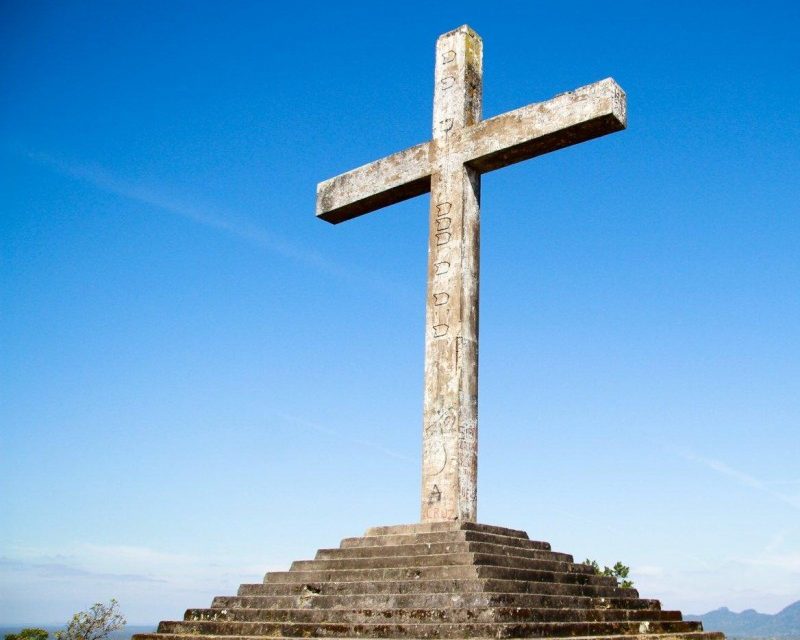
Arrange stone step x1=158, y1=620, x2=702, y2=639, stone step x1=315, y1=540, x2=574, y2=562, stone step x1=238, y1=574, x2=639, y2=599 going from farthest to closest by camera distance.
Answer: stone step x1=315, y1=540, x2=574, y2=562, stone step x1=238, y1=574, x2=639, y2=599, stone step x1=158, y1=620, x2=702, y2=639

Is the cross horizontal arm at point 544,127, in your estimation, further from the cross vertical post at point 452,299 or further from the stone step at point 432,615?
the stone step at point 432,615

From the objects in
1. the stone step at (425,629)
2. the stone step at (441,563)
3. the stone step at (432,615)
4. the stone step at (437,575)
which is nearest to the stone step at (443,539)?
the stone step at (441,563)

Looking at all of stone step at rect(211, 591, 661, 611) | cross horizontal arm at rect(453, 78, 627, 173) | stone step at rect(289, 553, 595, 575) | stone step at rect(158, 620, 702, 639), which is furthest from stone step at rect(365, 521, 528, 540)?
cross horizontal arm at rect(453, 78, 627, 173)

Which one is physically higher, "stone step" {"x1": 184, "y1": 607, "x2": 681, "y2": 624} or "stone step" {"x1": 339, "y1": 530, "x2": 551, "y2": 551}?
"stone step" {"x1": 339, "y1": 530, "x2": 551, "y2": 551}

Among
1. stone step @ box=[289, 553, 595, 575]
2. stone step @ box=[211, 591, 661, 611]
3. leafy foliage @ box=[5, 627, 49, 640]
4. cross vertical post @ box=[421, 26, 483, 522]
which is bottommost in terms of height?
leafy foliage @ box=[5, 627, 49, 640]

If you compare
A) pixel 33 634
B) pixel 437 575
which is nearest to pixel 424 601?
pixel 437 575

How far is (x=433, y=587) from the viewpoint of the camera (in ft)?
26.7

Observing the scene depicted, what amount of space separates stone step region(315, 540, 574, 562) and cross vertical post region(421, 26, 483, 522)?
0.67 metres

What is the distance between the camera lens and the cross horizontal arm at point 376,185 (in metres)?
11.4

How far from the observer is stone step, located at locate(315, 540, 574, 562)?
28.2 ft

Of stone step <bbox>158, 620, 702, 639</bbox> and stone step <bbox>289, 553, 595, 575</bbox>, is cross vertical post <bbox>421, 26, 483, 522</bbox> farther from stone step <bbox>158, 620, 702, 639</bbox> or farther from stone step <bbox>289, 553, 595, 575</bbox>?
stone step <bbox>158, 620, 702, 639</bbox>

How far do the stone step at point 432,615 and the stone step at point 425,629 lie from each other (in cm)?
10

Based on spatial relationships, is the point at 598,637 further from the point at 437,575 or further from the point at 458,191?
the point at 458,191

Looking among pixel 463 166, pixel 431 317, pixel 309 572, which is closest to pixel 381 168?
pixel 463 166
